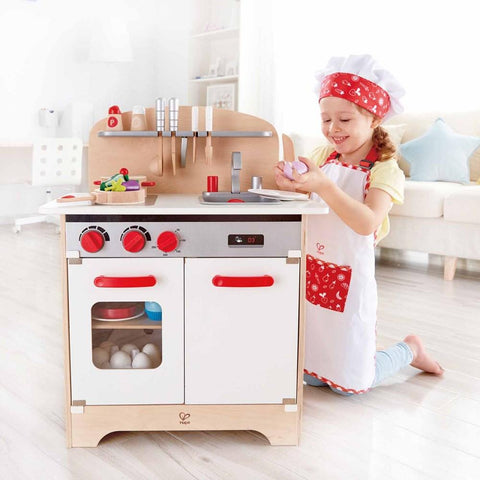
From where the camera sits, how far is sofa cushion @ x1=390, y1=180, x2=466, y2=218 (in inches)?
126

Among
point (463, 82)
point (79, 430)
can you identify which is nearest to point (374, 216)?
point (79, 430)

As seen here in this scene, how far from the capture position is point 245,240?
132 cm

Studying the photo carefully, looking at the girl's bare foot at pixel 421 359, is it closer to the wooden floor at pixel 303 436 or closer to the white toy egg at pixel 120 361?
the wooden floor at pixel 303 436

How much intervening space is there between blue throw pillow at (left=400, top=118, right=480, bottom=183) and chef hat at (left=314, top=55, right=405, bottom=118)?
209 cm

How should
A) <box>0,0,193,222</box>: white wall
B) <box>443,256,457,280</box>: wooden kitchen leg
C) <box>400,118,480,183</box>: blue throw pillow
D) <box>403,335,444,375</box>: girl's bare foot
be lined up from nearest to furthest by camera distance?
<box>403,335,444,375</box>: girl's bare foot < <box>443,256,457,280</box>: wooden kitchen leg < <box>400,118,480,183</box>: blue throw pillow < <box>0,0,193,222</box>: white wall

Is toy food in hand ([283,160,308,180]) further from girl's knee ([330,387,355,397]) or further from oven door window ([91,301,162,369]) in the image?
girl's knee ([330,387,355,397])

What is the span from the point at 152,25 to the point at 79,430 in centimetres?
476

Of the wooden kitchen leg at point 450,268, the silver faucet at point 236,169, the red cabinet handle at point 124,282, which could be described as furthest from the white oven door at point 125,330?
the wooden kitchen leg at point 450,268

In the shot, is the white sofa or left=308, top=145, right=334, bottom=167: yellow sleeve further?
the white sofa

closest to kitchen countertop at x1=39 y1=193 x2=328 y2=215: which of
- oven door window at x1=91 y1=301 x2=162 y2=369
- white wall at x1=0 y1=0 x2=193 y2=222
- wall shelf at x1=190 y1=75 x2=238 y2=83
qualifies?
oven door window at x1=91 y1=301 x2=162 y2=369

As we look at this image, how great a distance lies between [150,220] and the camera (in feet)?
4.24

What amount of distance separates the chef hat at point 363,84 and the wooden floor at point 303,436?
31.5 inches

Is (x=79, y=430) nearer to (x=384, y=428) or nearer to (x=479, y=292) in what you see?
(x=384, y=428)

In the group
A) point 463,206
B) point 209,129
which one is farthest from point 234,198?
point 463,206
